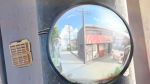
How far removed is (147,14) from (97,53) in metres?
0.25

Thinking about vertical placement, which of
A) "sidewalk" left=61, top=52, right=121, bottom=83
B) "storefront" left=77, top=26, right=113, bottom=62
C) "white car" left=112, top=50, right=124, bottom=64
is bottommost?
"sidewalk" left=61, top=52, right=121, bottom=83

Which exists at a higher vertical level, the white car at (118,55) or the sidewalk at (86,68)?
the white car at (118,55)

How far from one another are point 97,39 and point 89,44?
3 centimetres

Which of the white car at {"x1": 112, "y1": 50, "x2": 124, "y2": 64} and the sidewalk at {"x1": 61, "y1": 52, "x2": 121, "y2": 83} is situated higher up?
the white car at {"x1": 112, "y1": 50, "x2": 124, "y2": 64}

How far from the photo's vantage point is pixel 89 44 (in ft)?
2.34

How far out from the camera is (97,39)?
2.36 ft

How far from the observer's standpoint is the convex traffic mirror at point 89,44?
0.71 meters

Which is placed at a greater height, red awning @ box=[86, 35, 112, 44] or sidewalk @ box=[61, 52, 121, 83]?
red awning @ box=[86, 35, 112, 44]

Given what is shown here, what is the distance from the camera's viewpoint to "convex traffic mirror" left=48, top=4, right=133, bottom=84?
712 mm

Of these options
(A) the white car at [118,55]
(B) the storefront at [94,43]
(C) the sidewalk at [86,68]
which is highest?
(B) the storefront at [94,43]

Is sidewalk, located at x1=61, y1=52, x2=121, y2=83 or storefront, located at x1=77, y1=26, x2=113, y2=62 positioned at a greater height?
storefront, located at x1=77, y1=26, x2=113, y2=62

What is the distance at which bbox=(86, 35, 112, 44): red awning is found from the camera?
71 cm

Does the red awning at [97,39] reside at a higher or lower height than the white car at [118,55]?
higher

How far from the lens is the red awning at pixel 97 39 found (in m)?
0.71
